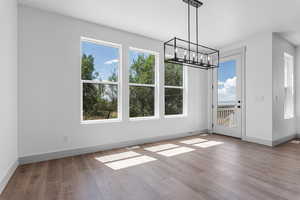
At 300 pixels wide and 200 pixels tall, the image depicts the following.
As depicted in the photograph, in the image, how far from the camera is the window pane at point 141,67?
4410 millimetres

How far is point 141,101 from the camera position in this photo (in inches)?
180

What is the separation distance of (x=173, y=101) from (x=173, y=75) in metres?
0.86

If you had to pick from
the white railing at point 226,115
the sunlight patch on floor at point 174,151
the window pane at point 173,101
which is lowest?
the sunlight patch on floor at point 174,151

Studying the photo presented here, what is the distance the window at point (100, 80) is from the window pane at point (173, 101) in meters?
1.69

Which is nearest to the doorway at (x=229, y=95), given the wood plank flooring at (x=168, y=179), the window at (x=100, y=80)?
the wood plank flooring at (x=168, y=179)

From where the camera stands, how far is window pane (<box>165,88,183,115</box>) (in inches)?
201

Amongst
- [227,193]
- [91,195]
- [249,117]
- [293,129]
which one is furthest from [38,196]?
[293,129]

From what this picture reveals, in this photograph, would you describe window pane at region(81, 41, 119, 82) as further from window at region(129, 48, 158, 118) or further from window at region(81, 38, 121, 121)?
window at region(129, 48, 158, 118)

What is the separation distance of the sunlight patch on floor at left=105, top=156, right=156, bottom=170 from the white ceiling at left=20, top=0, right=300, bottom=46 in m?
3.01

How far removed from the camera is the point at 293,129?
5.11 m

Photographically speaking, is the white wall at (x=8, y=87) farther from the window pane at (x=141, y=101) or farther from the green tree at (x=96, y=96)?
the window pane at (x=141, y=101)

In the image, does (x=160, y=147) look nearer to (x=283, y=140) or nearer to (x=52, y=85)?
(x=52, y=85)

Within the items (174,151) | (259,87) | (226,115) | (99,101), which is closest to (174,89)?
(226,115)

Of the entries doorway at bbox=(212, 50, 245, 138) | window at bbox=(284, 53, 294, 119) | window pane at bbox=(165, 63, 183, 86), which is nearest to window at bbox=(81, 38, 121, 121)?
window pane at bbox=(165, 63, 183, 86)
